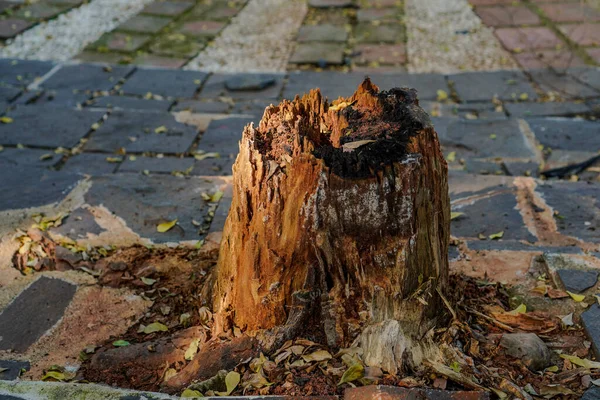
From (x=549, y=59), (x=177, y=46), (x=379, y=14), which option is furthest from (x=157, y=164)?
(x=379, y=14)

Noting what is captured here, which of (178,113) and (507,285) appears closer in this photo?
(507,285)

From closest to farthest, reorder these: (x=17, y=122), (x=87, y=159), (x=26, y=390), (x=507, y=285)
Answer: (x=26, y=390) → (x=507, y=285) → (x=87, y=159) → (x=17, y=122)

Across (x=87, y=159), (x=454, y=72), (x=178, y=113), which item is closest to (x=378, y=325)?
(x=87, y=159)

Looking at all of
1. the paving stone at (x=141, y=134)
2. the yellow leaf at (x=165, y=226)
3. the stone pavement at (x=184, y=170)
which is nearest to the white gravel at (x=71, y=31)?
the stone pavement at (x=184, y=170)

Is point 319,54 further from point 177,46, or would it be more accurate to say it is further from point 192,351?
point 192,351

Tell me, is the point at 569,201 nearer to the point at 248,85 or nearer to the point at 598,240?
the point at 598,240

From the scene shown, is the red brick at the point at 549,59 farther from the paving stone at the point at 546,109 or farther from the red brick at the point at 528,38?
the paving stone at the point at 546,109

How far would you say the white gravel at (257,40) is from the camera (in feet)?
18.6

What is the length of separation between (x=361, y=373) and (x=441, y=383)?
0.23m

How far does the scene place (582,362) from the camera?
2.15 m

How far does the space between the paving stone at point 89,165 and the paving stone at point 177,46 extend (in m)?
2.01

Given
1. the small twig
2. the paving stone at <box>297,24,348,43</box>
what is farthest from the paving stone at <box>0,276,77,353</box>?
the paving stone at <box>297,24,348,43</box>

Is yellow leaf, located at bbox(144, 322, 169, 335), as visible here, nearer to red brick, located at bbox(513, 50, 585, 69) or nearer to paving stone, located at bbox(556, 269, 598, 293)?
paving stone, located at bbox(556, 269, 598, 293)

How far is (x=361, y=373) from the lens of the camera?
6.37 ft
